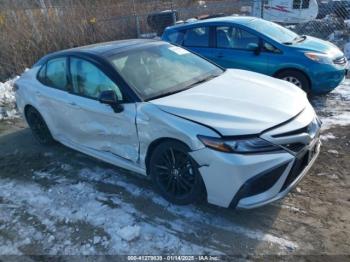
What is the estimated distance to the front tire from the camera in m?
3.44

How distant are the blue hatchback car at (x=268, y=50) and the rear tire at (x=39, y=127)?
350 centimetres

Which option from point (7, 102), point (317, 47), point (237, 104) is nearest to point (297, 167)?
point (237, 104)

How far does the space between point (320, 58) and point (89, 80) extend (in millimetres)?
4124

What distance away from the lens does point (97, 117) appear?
13.7 feet

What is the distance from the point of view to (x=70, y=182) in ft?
14.8

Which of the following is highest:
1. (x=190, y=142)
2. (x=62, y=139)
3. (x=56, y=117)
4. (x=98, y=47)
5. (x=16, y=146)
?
(x=98, y=47)

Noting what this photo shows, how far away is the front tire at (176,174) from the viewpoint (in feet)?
11.3

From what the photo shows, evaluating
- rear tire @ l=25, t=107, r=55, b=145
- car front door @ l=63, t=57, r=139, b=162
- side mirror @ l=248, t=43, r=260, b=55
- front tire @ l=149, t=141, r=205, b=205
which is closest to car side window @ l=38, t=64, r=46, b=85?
rear tire @ l=25, t=107, r=55, b=145

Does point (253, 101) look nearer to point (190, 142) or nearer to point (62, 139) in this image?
point (190, 142)

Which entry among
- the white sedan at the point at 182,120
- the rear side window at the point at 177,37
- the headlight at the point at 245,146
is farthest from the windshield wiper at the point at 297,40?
the headlight at the point at 245,146

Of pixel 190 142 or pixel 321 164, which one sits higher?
pixel 190 142

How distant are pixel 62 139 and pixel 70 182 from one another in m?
0.83

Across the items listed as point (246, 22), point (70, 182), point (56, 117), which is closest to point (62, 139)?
point (56, 117)

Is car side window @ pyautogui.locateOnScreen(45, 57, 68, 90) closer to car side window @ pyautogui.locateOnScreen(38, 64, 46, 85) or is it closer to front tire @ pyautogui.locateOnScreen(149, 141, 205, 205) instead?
car side window @ pyautogui.locateOnScreen(38, 64, 46, 85)
